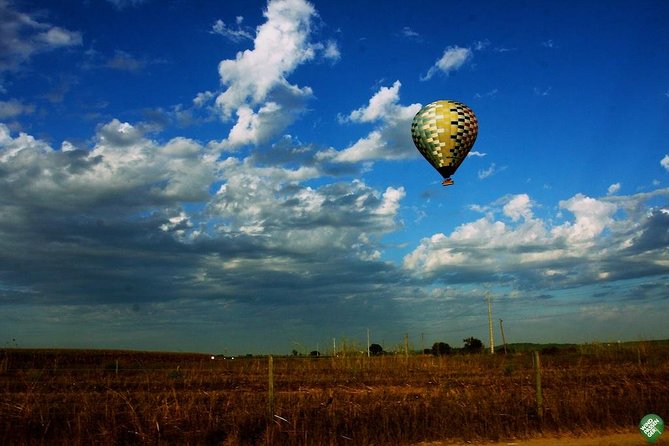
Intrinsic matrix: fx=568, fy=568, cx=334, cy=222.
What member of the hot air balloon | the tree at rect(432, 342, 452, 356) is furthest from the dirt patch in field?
the tree at rect(432, 342, 452, 356)

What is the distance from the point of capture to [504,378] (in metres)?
24.0

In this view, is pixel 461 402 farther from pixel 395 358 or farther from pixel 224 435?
pixel 395 358

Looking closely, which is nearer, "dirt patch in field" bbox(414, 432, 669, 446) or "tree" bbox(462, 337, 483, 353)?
"dirt patch in field" bbox(414, 432, 669, 446)

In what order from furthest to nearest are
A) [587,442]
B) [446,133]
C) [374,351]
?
1. [374,351]
2. [446,133]
3. [587,442]

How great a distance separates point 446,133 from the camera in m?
21.5

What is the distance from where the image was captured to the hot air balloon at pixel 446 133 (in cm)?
2152

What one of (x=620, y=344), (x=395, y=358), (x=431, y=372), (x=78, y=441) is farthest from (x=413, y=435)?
(x=620, y=344)

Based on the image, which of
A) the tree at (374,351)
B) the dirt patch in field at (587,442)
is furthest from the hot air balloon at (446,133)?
the tree at (374,351)

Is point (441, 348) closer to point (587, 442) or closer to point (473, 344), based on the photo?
point (473, 344)

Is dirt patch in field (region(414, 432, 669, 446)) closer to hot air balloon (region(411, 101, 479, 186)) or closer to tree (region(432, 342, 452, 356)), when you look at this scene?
hot air balloon (region(411, 101, 479, 186))

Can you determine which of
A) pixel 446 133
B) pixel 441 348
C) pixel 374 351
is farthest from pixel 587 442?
pixel 441 348

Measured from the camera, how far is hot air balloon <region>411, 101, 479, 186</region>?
21.5 meters

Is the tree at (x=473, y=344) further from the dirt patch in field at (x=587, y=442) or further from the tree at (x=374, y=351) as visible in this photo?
the dirt patch in field at (x=587, y=442)

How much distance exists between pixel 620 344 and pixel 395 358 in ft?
74.9
